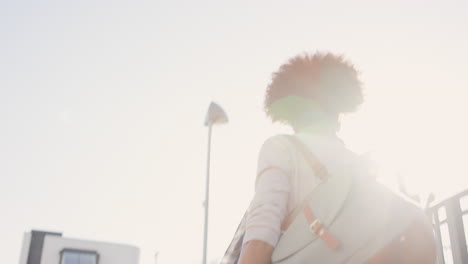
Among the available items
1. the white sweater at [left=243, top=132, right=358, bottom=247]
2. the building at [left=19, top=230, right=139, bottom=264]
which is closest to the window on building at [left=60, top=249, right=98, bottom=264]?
the building at [left=19, top=230, right=139, bottom=264]

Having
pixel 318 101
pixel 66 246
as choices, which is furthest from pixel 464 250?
pixel 66 246

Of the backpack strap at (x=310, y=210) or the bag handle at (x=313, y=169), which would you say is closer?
the backpack strap at (x=310, y=210)

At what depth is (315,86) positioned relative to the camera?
6.54 feet

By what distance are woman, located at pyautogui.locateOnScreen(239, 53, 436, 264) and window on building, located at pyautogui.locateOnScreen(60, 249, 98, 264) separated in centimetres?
3022

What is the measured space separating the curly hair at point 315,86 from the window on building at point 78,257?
3020cm

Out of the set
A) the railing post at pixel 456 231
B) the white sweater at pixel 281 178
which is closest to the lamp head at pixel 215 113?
the railing post at pixel 456 231

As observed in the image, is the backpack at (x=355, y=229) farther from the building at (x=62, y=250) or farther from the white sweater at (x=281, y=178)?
the building at (x=62, y=250)

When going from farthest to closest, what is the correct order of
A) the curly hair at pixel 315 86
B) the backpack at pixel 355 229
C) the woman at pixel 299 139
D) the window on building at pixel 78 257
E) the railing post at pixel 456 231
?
the window on building at pixel 78 257, the railing post at pixel 456 231, the curly hair at pixel 315 86, the woman at pixel 299 139, the backpack at pixel 355 229

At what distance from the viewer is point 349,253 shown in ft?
4.89

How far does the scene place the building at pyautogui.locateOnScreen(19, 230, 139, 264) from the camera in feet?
95.1

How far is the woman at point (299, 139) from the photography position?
5.46ft

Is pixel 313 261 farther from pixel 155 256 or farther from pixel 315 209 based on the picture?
pixel 155 256

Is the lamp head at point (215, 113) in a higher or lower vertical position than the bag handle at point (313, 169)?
higher

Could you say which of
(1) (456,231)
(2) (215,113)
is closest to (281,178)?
(1) (456,231)
